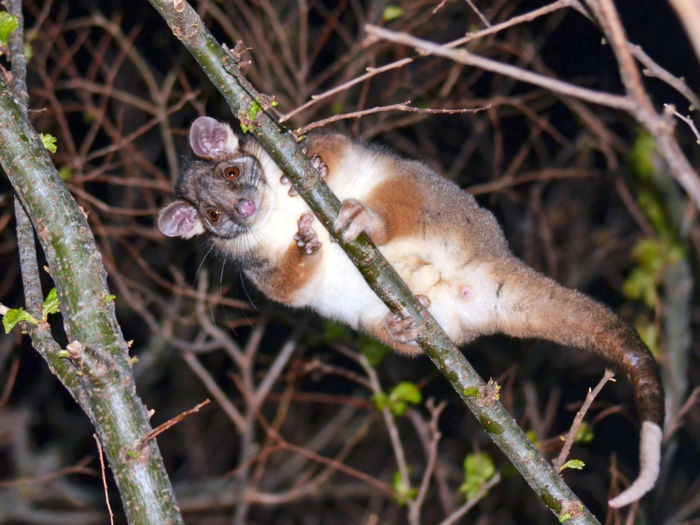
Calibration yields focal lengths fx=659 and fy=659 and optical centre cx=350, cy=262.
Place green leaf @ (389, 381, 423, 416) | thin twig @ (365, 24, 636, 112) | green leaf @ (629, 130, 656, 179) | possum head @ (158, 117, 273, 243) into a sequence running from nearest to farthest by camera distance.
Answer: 1. thin twig @ (365, 24, 636, 112)
2. possum head @ (158, 117, 273, 243)
3. green leaf @ (389, 381, 423, 416)
4. green leaf @ (629, 130, 656, 179)

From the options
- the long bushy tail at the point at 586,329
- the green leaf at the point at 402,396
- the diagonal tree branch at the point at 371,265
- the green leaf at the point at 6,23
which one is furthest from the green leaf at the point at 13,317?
the green leaf at the point at 402,396

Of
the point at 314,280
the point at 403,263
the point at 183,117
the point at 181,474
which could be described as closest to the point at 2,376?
the point at 181,474

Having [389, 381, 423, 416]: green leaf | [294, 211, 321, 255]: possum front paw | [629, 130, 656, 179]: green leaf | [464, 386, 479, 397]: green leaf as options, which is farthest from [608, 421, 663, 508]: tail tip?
[629, 130, 656, 179]: green leaf

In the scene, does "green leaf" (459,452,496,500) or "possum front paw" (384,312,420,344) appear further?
"green leaf" (459,452,496,500)

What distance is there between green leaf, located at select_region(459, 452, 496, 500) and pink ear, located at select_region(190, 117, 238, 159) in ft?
8.43

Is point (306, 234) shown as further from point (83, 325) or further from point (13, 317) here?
point (13, 317)

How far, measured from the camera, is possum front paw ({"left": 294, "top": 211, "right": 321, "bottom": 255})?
3.51m

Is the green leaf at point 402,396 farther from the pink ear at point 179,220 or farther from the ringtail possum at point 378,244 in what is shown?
the pink ear at point 179,220

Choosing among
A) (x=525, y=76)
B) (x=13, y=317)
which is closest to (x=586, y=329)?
(x=525, y=76)

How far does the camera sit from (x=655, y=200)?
18.2 feet

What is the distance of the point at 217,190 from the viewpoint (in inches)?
158

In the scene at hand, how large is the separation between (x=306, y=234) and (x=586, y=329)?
1474 millimetres

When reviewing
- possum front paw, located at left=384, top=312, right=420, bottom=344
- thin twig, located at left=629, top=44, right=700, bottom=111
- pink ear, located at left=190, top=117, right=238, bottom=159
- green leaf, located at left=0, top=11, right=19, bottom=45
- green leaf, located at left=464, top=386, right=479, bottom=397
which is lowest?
green leaf, located at left=464, top=386, right=479, bottom=397

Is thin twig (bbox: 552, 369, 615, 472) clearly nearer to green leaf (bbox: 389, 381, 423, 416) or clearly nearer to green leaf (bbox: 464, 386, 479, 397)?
green leaf (bbox: 464, 386, 479, 397)
